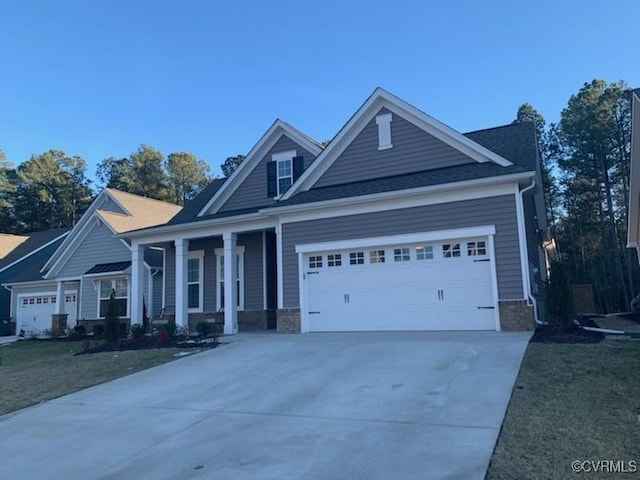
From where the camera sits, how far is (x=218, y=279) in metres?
17.5

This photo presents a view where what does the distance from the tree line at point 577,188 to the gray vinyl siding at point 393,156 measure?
17.9 metres

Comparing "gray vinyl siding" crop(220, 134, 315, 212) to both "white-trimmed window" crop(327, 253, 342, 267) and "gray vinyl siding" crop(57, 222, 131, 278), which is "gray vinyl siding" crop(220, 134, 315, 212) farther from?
"gray vinyl siding" crop(57, 222, 131, 278)

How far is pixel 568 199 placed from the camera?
3497 cm

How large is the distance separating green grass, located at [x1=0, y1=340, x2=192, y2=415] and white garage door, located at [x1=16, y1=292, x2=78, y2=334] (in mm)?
9109

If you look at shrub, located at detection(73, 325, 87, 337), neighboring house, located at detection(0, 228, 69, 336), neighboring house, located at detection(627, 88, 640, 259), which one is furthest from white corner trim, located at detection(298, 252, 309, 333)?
neighboring house, located at detection(0, 228, 69, 336)

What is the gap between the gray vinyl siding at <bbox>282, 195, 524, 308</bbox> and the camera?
36.4 ft

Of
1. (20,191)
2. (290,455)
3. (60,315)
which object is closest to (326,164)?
(290,455)

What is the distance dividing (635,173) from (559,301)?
358 cm

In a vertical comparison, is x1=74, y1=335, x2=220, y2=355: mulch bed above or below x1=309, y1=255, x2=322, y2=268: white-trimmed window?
below

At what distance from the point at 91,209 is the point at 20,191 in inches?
1118


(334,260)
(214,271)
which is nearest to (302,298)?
(334,260)

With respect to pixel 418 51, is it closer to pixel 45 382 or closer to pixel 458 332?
pixel 458 332

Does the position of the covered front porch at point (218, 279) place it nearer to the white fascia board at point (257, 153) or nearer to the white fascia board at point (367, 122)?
the white fascia board at point (257, 153)

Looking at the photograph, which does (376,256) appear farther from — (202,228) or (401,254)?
(202,228)
